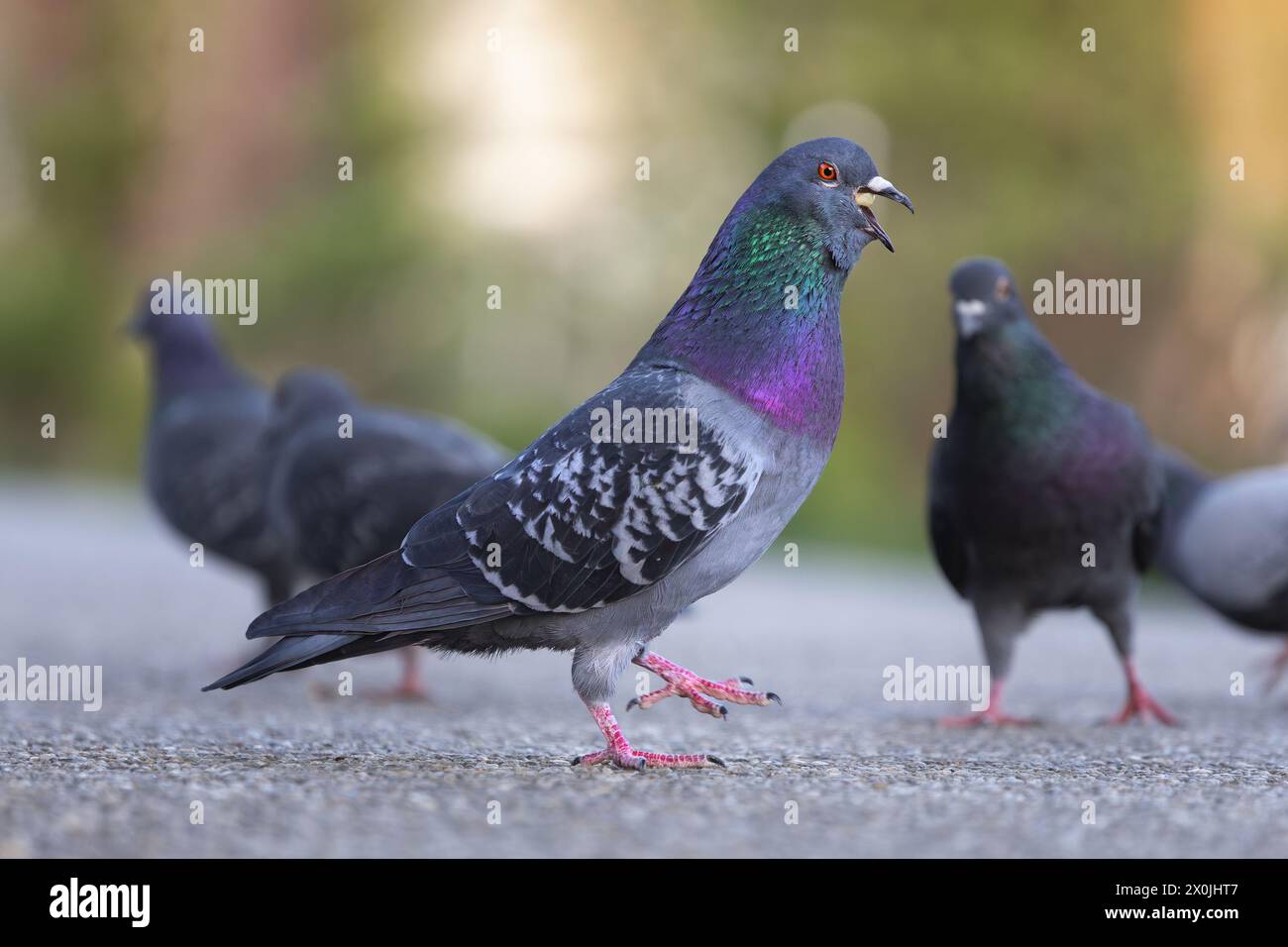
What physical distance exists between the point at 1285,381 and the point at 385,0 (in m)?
18.1

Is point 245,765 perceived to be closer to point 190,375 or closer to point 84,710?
point 84,710

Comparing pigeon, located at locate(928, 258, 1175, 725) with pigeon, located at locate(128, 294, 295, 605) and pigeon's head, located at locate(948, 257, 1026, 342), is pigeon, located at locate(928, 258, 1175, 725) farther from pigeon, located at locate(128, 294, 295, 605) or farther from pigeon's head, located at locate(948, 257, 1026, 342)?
pigeon, located at locate(128, 294, 295, 605)

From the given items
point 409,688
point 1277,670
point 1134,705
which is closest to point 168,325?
point 409,688

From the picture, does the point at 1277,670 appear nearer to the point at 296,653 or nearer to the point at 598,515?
the point at 598,515

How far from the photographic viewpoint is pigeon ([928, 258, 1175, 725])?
590 cm

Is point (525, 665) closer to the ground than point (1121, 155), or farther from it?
closer to the ground

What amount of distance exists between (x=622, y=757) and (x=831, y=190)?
1.90 metres

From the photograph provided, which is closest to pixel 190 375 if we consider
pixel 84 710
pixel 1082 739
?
pixel 84 710

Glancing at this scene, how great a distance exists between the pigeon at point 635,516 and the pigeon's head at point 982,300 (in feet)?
4.82

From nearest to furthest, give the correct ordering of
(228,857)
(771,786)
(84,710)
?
(228,857), (771,786), (84,710)

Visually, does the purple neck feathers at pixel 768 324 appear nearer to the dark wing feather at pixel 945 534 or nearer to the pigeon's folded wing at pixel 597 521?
the pigeon's folded wing at pixel 597 521

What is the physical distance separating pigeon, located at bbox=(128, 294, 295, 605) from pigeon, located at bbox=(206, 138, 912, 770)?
3116 mm

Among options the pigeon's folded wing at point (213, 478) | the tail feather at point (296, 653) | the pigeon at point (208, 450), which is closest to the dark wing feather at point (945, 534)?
the tail feather at point (296, 653)

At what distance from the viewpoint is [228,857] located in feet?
10.6
